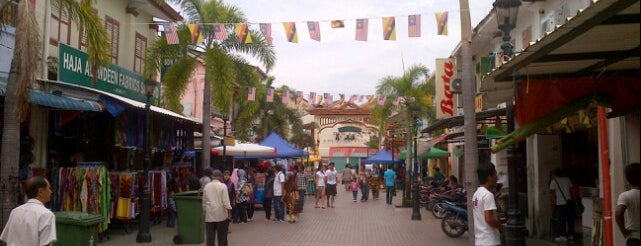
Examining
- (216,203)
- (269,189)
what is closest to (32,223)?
(216,203)

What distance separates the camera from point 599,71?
7.32 meters

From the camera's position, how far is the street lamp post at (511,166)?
8.68m

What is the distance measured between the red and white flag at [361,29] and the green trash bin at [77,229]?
7599 mm

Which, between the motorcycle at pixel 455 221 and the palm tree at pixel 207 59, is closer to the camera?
the motorcycle at pixel 455 221

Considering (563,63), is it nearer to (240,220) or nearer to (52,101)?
(52,101)

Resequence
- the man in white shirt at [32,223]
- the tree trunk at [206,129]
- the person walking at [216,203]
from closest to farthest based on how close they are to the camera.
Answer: the man in white shirt at [32,223] → the person walking at [216,203] → the tree trunk at [206,129]

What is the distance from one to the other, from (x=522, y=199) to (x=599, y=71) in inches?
338

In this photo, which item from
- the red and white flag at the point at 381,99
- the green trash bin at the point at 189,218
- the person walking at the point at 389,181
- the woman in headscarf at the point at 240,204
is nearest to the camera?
the green trash bin at the point at 189,218

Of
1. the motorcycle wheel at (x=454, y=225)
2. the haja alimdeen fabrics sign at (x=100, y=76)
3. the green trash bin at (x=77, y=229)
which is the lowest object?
the motorcycle wheel at (x=454, y=225)

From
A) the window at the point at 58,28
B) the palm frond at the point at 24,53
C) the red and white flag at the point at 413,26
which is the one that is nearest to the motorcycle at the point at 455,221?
the red and white flag at the point at 413,26

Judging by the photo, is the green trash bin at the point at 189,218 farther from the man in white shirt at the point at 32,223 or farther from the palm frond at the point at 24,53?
the man in white shirt at the point at 32,223

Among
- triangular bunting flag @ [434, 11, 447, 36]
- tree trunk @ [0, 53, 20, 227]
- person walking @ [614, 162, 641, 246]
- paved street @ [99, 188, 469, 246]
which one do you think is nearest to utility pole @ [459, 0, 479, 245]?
triangular bunting flag @ [434, 11, 447, 36]

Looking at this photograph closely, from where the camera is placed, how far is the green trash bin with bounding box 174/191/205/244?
12.8 meters

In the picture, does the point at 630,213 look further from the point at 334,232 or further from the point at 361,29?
the point at 334,232
